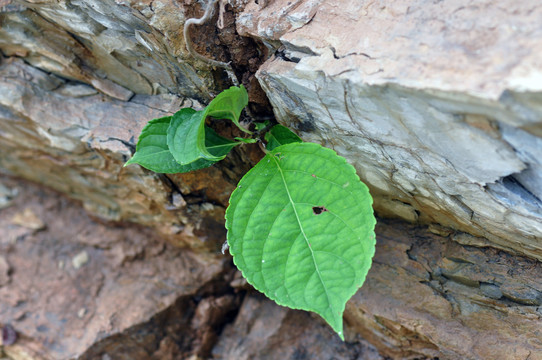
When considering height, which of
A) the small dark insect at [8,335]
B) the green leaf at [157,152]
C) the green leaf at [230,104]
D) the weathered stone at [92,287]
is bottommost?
the small dark insect at [8,335]

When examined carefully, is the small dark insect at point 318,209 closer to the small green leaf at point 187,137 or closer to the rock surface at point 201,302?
the small green leaf at point 187,137

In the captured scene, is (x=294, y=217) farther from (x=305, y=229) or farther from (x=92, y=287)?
(x=92, y=287)

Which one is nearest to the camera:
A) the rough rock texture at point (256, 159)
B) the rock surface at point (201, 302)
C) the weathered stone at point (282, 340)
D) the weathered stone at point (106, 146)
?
the rough rock texture at point (256, 159)

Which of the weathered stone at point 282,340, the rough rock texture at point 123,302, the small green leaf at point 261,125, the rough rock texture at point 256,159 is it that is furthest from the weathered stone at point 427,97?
the rough rock texture at point 123,302

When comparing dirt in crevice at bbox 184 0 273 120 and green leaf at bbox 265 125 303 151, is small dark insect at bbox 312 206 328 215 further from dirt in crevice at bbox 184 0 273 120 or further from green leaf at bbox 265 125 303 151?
dirt in crevice at bbox 184 0 273 120

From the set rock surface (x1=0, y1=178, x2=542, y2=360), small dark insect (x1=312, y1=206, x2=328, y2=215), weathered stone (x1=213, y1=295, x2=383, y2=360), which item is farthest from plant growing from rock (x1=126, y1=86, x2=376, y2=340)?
weathered stone (x1=213, y1=295, x2=383, y2=360)

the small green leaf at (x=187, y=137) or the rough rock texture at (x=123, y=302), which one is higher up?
the small green leaf at (x=187, y=137)

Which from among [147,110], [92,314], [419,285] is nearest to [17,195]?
[92,314]

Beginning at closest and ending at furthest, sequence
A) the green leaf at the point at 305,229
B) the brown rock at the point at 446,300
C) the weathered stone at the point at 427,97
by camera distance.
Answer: the weathered stone at the point at 427,97
the green leaf at the point at 305,229
the brown rock at the point at 446,300
